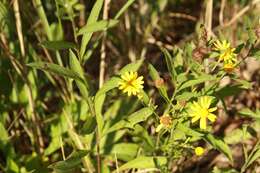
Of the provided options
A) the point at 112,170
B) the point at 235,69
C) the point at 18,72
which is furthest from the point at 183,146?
the point at 18,72

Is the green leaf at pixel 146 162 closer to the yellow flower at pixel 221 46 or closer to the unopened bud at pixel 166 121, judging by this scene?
the unopened bud at pixel 166 121

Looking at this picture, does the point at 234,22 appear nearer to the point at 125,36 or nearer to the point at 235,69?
the point at 125,36

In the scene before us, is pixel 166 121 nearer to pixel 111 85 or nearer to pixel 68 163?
pixel 111 85

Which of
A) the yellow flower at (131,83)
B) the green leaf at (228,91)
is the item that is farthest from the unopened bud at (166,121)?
the green leaf at (228,91)

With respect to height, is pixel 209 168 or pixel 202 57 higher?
pixel 202 57

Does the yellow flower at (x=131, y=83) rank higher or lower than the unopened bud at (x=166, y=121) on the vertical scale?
higher

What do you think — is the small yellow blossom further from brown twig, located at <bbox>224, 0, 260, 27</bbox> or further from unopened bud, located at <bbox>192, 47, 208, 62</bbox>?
brown twig, located at <bbox>224, 0, 260, 27</bbox>
